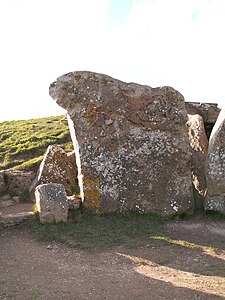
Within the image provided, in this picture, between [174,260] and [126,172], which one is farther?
[126,172]

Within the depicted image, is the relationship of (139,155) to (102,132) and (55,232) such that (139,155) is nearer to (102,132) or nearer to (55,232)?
(102,132)

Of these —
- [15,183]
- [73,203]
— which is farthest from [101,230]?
[15,183]

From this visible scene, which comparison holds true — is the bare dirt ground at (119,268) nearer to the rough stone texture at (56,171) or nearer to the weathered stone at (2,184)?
the rough stone texture at (56,171)

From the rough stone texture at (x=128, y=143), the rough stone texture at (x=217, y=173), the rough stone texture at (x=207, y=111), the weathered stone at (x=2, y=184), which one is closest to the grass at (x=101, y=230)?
the rough stone texture at (x=128, y=143)

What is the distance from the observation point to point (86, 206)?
12.3m

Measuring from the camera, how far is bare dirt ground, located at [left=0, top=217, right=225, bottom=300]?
7.57 m

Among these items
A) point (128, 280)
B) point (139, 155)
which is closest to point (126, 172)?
point (139, 155)

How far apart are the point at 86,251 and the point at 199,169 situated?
5455 millimetres

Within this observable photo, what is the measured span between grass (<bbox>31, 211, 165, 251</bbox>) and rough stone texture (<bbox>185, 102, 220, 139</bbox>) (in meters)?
5.57

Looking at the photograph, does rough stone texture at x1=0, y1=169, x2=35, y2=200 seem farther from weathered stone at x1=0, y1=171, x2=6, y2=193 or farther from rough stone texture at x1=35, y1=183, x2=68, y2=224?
rough stone texture at x1=35, y1=183, x2=68, y2=224

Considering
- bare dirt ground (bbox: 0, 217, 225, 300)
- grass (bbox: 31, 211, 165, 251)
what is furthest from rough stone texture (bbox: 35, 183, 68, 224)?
bare dirt ground (bbox: 0, 217, 225, 300)

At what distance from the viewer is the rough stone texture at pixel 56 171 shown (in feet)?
45.2

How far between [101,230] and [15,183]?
4.20m

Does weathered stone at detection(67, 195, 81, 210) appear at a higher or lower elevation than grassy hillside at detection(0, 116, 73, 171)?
lower
